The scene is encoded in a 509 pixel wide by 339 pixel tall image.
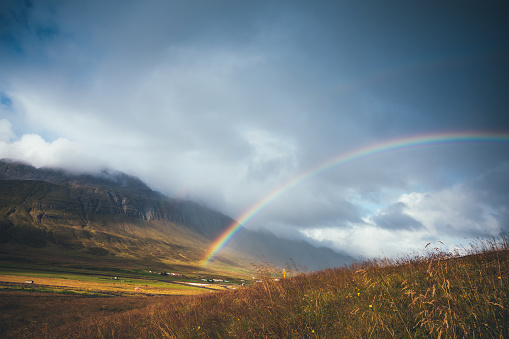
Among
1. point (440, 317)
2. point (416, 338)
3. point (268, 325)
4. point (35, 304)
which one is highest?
point (440, 317)

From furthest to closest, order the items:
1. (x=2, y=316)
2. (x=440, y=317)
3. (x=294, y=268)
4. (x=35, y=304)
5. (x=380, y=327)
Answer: (x=35, y=304) → (x=2, y=316) → (x=294, y=268) → (x=380, y=327) → (x=440, y=317)

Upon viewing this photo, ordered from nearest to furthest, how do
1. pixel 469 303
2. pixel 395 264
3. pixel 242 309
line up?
pixel 469 303
pixel 242 309
pixel 395 264

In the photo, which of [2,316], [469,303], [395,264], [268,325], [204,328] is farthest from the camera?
[2,316]

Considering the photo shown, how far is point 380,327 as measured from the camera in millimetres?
4090

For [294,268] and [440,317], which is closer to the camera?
[440,317]

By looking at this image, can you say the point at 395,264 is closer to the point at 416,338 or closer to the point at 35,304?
the point at 416,338

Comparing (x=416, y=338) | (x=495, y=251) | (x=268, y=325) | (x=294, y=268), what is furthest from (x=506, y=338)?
(x=294, y=268)

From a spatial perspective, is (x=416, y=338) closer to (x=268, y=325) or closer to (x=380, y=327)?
(x=380, y=327)

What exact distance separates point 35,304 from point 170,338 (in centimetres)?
3635

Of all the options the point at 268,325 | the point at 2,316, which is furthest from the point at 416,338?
the point at 2,316

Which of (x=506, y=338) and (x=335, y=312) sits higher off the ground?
(x=506, y=338)

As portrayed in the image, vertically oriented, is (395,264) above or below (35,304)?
above

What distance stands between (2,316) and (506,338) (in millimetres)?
35918

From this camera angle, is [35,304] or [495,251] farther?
[35,304]
